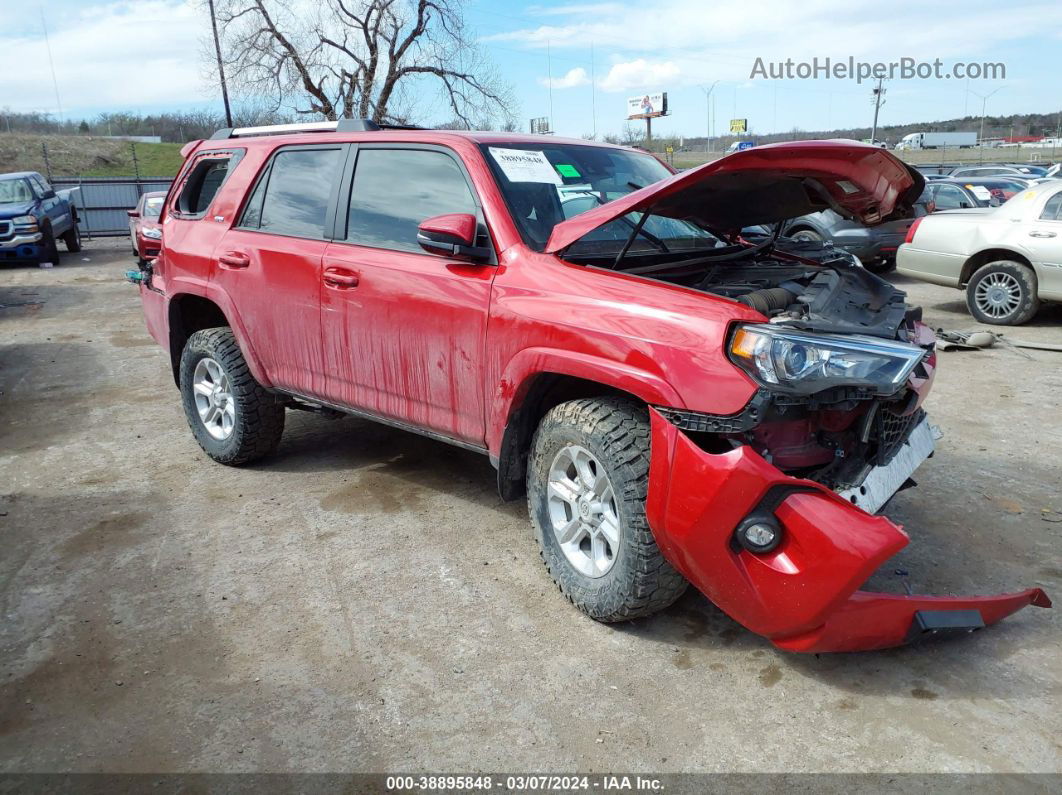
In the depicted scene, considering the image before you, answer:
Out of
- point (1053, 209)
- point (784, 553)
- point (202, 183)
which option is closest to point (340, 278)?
point (202, 183)

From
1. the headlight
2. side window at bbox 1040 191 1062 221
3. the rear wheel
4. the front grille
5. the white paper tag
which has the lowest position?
the rear wheel

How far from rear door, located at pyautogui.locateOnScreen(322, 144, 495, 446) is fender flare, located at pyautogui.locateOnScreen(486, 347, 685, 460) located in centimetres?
14

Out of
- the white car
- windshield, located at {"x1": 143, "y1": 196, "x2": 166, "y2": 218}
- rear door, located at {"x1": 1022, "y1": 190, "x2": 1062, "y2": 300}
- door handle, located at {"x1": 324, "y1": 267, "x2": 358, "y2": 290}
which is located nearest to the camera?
door handle, located at {"x1": 324, "y1": 267, "x2": 358, "y2": 290}

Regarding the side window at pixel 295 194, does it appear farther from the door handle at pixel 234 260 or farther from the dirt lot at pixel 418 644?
the dirt lot at pixel 418 644

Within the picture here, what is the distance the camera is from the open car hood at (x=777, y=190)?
3.03m

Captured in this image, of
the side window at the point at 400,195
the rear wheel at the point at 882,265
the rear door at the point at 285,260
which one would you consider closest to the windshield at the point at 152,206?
the rear door at the point at 285,260

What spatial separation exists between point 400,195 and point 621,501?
1.96m

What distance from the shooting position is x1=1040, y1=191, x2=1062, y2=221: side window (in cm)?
915

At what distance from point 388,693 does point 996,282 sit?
357 inches

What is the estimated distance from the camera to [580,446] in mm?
3248

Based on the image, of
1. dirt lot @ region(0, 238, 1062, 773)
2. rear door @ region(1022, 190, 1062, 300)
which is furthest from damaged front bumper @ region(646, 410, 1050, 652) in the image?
rear door @ region(1022, 190, 1062, 300)

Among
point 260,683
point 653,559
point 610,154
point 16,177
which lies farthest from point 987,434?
point 16,177

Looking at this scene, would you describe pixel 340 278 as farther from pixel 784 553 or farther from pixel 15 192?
pixel 15 192

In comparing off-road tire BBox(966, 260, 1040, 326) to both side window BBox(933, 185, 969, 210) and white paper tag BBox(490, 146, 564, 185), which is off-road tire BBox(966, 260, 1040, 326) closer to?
side window BBox(933, 185, 969, 210)
